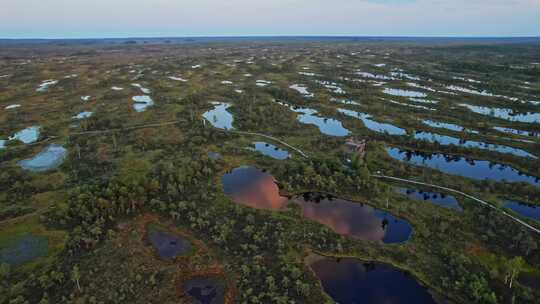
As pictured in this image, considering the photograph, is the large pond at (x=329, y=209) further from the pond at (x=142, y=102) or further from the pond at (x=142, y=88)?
the pond at (x=142, y=88)

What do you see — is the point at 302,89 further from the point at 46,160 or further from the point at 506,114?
the point at 46,160

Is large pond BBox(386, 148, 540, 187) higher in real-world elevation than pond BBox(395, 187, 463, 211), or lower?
higher

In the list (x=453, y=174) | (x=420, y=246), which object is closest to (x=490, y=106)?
(x=453, y=174)

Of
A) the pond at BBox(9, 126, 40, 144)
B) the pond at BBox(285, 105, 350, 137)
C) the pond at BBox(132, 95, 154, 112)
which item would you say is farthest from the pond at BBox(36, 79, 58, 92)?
the pond at BBox(285, 105, 350, 137)

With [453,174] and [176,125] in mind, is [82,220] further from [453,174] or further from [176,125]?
[453,174]

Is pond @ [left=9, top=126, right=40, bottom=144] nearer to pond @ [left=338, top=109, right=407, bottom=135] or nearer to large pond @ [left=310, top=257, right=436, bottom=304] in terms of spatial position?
large pond @ [left=310, top=257, right=436, bottom=304]
